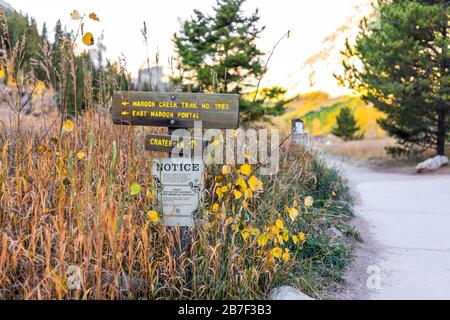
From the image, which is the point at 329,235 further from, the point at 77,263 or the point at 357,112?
the point at 357,112

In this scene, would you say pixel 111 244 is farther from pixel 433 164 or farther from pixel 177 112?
pixel 433 164

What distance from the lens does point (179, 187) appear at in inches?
124

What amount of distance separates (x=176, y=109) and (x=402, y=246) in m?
2.93

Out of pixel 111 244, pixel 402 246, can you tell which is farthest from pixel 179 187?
pixel 402 246

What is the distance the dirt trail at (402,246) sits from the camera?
3379 millimetres

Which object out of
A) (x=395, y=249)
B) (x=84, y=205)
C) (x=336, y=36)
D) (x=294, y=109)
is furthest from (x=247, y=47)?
(x=336, y=36)

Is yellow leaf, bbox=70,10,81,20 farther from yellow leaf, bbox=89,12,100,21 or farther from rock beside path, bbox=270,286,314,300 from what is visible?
rock beside path, bbox=270,286,314,300

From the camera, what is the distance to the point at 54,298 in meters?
2.48

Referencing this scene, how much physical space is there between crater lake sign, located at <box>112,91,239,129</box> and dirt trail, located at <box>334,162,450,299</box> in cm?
163

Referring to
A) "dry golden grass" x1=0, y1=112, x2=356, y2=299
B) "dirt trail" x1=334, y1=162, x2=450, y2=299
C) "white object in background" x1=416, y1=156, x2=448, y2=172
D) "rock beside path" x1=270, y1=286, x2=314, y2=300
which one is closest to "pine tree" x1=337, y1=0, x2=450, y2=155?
"white object in background" x1=416, y1=156, x2=448, y2=172

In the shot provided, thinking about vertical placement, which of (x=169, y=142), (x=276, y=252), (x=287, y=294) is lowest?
(x=287, y=294)

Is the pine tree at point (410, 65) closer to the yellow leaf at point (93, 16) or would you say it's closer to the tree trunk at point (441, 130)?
the tree trunk at point (441, 130)

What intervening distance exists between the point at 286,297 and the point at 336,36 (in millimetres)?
73096
